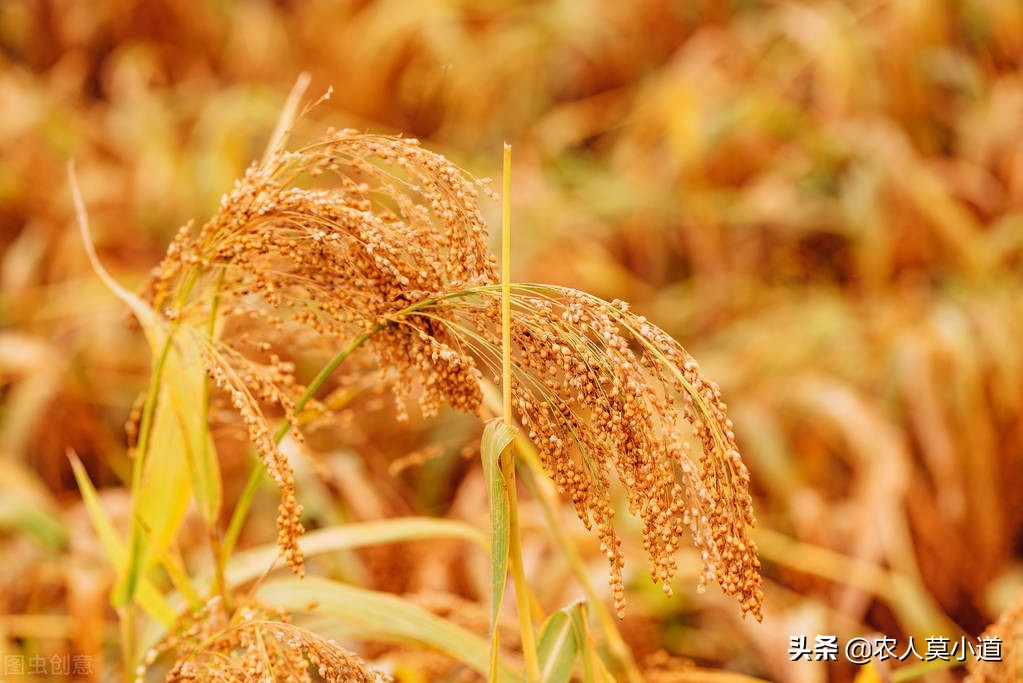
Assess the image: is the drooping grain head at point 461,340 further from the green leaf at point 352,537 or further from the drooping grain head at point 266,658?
the green leaf at point 352,537

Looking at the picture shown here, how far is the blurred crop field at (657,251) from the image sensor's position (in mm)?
1842

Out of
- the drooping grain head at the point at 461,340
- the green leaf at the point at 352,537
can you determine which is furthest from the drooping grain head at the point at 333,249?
the green leaf at the point at 352,537

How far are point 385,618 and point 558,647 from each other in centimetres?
24

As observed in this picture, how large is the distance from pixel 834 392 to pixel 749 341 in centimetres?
39

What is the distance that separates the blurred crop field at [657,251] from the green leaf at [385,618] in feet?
0.60

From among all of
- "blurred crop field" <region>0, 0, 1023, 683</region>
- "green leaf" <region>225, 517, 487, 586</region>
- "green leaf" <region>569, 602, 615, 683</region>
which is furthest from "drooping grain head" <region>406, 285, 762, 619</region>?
"green leaf" <region>225, 517, 487, 586</region>

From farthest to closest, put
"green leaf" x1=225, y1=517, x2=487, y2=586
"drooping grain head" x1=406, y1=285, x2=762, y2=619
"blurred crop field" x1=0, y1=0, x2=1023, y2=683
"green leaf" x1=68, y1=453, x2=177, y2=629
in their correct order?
"blurred crop field" x1=0, y1=0, x2=1023, y2=683 < "green leaf" x1=225, y1=517, x2=487, y2=586 < "green leaf" x1=68, y1=453, x2=177, y2=629 < "drooping grain head" x1=406, y1=285, x2=762, y2=619

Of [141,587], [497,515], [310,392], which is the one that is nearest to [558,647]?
[497,515]

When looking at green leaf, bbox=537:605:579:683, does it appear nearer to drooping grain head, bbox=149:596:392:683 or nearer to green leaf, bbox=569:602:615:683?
green leaf, bbox=569:602:615:683

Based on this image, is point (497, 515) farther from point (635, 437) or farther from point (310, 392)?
point (310, 392)

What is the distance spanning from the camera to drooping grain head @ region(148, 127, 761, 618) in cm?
75

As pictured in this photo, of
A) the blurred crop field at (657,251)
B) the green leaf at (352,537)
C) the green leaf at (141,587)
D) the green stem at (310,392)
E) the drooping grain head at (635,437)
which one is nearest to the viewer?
the drooping grain head at (635,437)

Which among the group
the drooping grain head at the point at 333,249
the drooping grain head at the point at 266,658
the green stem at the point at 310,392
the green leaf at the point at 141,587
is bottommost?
the drooping grain head at the point at 266,658

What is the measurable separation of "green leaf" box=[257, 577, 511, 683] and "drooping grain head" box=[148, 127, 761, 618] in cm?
30
